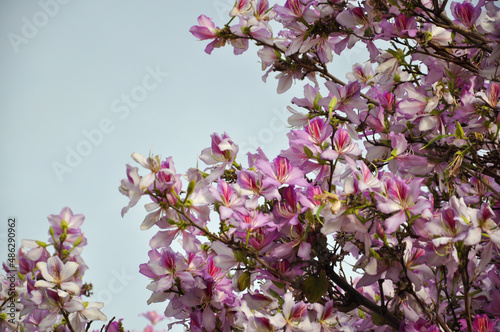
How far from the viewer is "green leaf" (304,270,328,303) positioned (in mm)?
1850

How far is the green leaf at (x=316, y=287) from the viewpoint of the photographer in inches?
72.8

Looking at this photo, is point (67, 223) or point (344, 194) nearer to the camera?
point (344, 194)

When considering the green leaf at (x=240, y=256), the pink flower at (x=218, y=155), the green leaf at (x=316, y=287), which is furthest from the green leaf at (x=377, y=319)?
the pink flower at (x=218, y=155)

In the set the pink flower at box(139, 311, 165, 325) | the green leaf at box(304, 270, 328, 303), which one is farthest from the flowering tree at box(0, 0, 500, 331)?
the pink flower at box(139, 311, 165, 325)

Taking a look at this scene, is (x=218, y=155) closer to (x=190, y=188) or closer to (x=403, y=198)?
(x=190, y=188)

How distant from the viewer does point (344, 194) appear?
1.76 metres

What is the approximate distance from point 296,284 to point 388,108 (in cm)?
107

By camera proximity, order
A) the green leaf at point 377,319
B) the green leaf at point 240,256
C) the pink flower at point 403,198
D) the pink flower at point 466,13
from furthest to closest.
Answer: the pink flower at point 466,13, the green leaf at point 377,319, the green leaf at point 240,256, the pink flower at point 403,198

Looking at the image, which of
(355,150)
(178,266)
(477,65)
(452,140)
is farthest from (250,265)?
(477,65)

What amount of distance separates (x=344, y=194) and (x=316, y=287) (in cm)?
36

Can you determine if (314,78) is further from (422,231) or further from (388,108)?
(422,231)

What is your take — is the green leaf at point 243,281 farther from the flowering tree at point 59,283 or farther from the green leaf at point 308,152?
the flowering tree at point 59,283

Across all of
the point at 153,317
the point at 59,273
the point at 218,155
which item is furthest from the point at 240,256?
the point at 153,317

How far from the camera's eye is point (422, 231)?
1.84 meters
